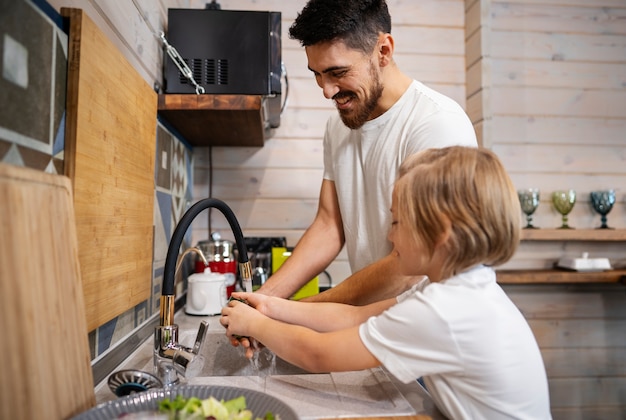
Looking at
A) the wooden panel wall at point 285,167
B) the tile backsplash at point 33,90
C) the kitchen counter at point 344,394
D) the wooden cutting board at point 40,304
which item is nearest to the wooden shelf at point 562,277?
the wooden panel wall at point 285,167

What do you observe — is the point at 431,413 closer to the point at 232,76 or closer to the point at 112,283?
the point at 112,283

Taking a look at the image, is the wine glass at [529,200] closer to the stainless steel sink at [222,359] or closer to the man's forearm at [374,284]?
the man's forearm at [374,284]

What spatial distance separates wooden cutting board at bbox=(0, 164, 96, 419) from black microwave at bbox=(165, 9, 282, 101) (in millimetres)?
1049

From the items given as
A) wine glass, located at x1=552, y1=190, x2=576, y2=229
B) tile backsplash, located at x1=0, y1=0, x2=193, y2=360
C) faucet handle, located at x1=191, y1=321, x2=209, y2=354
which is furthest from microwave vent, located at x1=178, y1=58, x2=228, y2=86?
wine glass, located at x1=552, y1=190, x2=576, y2=229

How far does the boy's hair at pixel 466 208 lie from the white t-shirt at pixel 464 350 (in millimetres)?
53

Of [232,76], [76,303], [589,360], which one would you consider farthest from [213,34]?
[589,360]

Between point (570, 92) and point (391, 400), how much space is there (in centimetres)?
228

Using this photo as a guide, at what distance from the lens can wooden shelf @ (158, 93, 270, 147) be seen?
1.50m

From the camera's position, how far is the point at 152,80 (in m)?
1.50

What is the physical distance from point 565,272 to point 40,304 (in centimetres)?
226

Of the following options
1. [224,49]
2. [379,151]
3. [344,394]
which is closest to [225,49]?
[224,49]

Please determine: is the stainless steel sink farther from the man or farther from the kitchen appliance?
the kitchen appliance

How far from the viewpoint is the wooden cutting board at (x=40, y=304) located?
20.6 inches

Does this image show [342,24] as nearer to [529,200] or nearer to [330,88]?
[330,88]
